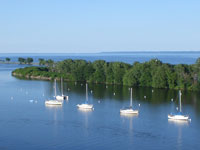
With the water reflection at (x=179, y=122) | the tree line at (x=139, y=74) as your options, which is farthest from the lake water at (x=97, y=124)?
the tree line at (x=139, y=74)

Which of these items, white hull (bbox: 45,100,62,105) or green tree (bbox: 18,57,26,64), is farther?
green tree (bbox: 18,57,26,64)

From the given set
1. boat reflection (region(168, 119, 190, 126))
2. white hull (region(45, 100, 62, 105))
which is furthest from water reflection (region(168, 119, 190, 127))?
white hull (region(45, 100, 62, 105))

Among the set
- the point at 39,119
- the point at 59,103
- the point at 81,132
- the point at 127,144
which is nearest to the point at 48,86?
the point at 59,103

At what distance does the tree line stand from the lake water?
24.3 feet

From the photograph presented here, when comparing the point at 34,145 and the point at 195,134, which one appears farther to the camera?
the point at 195,134

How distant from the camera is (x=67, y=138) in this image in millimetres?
36000

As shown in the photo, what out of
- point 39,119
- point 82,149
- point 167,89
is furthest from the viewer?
point 167,89

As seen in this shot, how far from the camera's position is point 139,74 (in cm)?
7550

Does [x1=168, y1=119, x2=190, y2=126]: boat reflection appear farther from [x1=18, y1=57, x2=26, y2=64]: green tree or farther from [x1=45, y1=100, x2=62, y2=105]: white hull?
[x1=18, y1=57, x2=26, y2=64]: green tree

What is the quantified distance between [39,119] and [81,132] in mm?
7937

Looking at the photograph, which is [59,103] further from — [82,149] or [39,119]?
[82,149]

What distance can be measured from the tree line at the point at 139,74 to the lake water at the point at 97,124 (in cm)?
741

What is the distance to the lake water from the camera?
34344mm

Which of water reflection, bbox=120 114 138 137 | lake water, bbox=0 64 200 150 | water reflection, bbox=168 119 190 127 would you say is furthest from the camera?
water reflection, bbox=168 119 190 127
